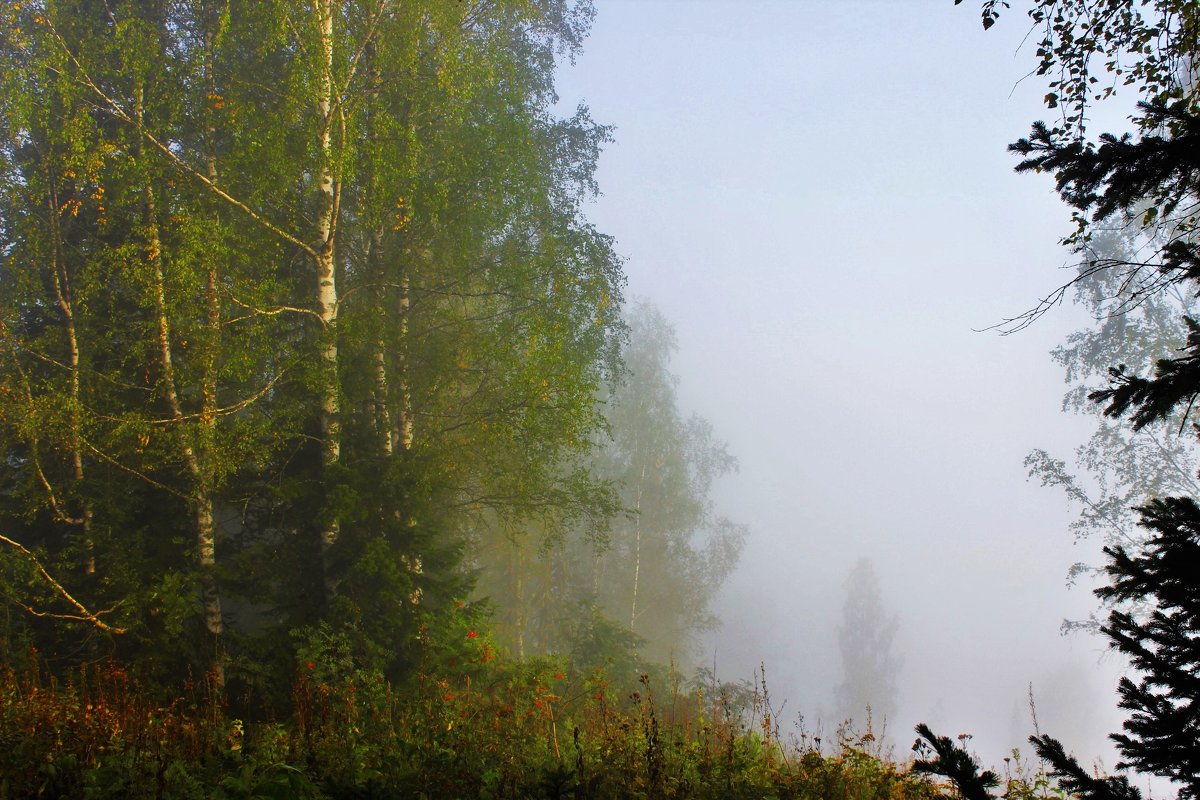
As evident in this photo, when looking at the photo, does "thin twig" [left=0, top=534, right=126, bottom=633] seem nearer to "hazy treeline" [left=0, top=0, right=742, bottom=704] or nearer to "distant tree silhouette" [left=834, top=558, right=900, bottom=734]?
"hazy treeline" [left=0, top=0, right=742, bottom=704]

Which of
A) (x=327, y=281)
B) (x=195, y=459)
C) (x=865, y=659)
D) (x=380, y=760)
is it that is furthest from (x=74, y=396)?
(x=865, y=659)

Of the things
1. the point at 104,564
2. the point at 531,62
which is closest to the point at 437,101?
the point at 531,62

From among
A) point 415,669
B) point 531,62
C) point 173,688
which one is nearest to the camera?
point 173,688

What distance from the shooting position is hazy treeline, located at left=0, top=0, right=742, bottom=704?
8031 mm

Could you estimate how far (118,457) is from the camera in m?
8.57

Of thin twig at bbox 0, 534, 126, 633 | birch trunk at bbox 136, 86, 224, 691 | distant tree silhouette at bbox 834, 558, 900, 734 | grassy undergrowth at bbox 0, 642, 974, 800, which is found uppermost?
birch trunk at bbox 136, 86, 224, 691

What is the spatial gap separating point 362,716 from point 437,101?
31.7 ft

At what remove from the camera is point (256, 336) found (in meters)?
9.32

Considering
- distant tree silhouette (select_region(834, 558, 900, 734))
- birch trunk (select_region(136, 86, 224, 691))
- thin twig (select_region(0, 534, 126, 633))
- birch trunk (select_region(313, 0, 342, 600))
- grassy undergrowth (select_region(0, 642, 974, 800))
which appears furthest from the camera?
distant tree silhouette (select_region(834, 558, 900, 734))

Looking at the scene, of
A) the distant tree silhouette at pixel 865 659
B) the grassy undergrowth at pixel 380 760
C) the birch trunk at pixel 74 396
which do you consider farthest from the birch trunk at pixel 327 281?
the distant tree silhouette at pixel 865 659

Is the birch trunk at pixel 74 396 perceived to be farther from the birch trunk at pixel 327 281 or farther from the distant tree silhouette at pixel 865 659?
the distant tree silhouette at pixel 865 659

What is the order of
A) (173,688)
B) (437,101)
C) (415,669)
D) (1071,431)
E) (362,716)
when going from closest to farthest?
(362,716)
(173,688)
(415,669)
(437,101)
(1071,431)

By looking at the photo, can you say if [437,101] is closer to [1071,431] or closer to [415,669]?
[415,669]

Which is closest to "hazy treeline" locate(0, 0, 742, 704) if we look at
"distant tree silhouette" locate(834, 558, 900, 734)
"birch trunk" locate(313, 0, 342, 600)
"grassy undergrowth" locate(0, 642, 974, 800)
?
"birch trunk" locate(313, 0, 342, 600)
